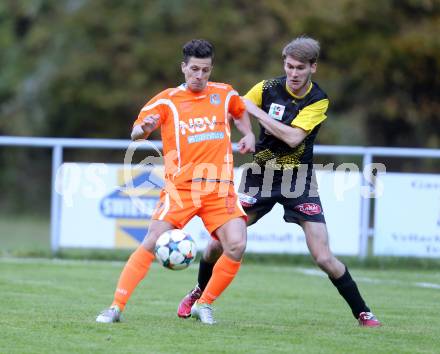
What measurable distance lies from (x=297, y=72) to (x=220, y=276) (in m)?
1.54

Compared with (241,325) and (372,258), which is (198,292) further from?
(372,258)

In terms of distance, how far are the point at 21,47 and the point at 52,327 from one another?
2134 centimetres

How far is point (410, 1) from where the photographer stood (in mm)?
22172

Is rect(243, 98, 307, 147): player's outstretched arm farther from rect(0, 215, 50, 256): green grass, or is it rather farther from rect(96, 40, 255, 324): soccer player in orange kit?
rect(0, 215, 50, 256): green grass

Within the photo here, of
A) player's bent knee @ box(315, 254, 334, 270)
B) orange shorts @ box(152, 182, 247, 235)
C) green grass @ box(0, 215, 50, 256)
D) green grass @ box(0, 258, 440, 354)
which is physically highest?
orange shorts @ box(152, 182, 247, 235)

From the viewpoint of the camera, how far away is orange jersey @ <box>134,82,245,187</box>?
6.72 metres

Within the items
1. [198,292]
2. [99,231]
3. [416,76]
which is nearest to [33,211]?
[99,231]

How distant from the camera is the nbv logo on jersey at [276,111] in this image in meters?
7.15

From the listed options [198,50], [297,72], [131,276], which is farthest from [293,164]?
[131,276]

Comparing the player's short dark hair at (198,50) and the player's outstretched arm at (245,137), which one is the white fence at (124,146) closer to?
the player's outstretched arm at (245,137)

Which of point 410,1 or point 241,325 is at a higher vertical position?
point 410,1

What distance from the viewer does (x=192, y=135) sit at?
6.74 metres

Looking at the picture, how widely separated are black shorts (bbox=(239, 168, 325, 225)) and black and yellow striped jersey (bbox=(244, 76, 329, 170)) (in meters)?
0.10

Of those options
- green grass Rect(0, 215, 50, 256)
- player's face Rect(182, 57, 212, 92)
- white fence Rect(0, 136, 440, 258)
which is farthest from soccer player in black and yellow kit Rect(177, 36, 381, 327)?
green grass Rect(0, 215, 50, 256)
